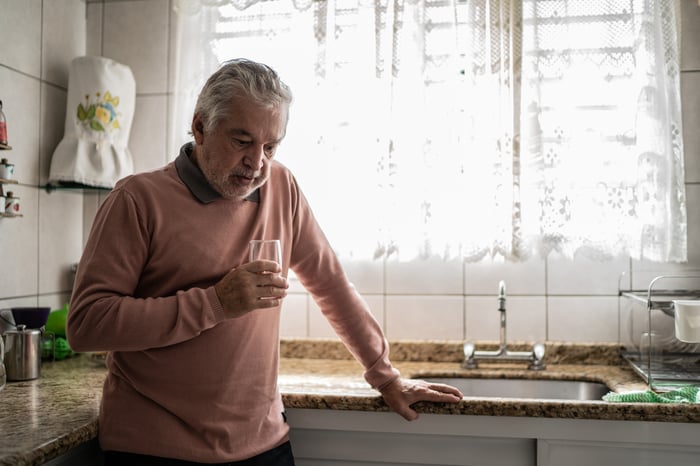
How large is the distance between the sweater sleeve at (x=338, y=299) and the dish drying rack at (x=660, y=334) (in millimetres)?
745

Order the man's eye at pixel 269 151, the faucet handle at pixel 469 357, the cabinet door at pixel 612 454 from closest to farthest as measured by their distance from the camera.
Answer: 1. the man's eye at pixel 269 151
2. the cabinet door at pixel 612 454
3. the faucet handle at pixel 469 357

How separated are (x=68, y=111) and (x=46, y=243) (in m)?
0.45

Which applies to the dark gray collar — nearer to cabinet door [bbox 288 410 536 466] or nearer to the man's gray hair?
the man's gray hair

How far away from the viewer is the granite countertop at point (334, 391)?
1.33 metres

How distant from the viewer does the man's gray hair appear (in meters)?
1.34

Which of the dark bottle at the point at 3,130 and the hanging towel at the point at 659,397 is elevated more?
the dark bottle at the point at 3,130

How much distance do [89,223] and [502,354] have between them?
60.3 inches

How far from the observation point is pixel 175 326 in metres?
1.29

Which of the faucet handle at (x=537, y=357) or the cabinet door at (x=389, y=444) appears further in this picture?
the faucet handle at (x=537, y=357)

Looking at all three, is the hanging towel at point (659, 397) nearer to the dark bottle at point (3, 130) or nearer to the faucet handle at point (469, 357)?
the faucet handle at point (469, 357)

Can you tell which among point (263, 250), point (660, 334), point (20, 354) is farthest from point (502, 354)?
point (20, 354)

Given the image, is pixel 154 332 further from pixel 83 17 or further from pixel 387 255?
pixel 83 17

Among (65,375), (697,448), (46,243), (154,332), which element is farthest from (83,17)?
(697,448)

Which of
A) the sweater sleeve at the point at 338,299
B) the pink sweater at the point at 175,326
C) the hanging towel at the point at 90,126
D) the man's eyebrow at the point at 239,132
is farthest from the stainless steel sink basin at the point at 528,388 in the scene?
the hanging towel at the point at 90,126
